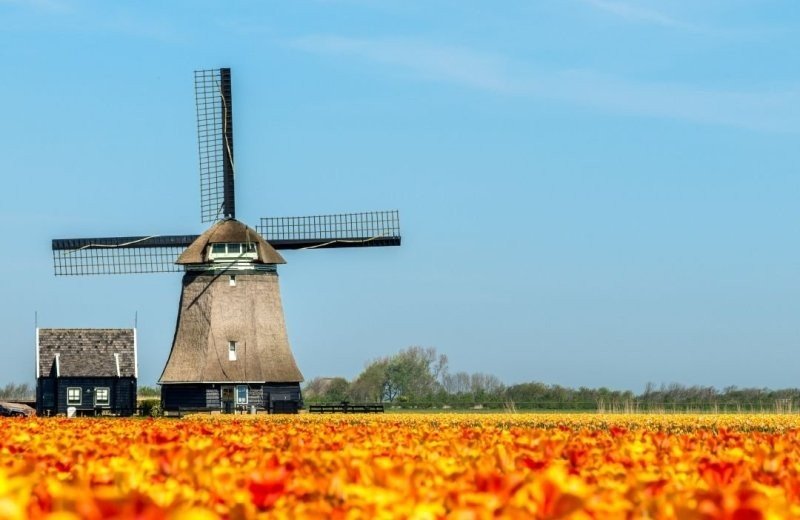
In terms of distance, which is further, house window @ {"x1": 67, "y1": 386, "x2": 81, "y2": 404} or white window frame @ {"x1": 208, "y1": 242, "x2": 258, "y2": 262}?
house window @ {"x1": 67, "y1": 386, "x2": 81, "y2": 404}

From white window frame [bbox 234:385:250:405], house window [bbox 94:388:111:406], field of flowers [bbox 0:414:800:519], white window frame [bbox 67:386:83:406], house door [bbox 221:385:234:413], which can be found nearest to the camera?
field of flowers [bbox 0:414:800:519]

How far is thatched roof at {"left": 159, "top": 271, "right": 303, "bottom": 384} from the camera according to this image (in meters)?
48.3

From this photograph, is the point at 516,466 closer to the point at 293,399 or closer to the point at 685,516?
the point at 685,516

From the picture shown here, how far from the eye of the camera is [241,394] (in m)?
48.3

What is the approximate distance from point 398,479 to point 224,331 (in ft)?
139

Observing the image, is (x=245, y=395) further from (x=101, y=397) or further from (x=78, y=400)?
(x=78, y=400)

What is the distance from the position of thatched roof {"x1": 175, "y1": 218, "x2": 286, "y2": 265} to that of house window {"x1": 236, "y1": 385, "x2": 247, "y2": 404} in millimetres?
4451

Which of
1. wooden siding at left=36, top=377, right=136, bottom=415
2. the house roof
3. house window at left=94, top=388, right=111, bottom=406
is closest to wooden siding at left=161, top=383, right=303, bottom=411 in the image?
wooden siding at left=36, top=377, right=136, bottom=415

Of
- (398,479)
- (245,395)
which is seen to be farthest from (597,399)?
(398,479)

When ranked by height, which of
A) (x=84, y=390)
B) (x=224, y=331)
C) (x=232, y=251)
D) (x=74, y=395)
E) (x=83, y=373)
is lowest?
(x=74, y=395)

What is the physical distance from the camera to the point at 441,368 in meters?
103

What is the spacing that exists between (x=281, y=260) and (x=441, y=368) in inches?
2148

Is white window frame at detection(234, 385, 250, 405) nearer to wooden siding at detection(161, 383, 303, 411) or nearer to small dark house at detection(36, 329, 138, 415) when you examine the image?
wooden siding at detection(161, 383, 303, 411)

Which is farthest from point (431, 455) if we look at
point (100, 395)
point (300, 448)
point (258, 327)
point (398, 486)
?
point (100, 395)
